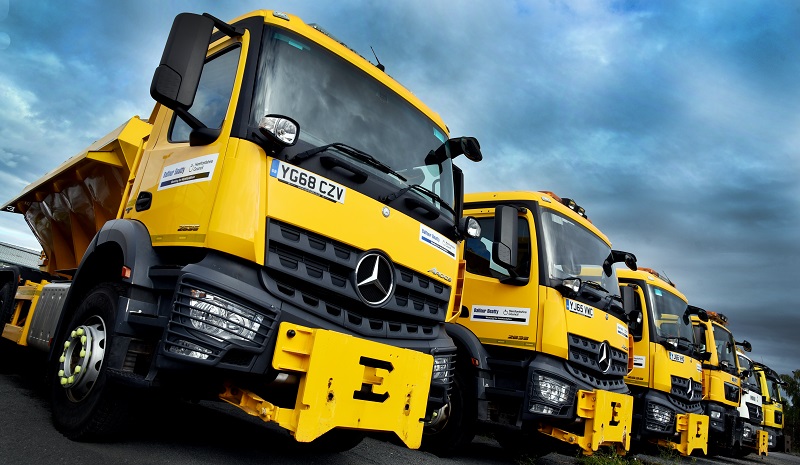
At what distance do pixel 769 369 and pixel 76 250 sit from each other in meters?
16.7

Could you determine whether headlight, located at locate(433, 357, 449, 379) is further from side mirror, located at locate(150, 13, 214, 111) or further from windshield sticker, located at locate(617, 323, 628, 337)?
windshield sticker, located at locate(617, 323, 628, 337)

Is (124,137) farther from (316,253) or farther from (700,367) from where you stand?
(700,367)

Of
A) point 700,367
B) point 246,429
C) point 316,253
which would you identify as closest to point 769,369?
point 700,367

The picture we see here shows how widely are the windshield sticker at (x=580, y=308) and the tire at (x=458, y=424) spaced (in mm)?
1263

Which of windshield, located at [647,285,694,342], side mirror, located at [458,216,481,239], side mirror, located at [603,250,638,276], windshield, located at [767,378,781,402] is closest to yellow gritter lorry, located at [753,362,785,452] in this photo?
windshield, located at [767,378,781,402]

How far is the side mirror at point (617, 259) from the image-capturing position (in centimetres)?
706

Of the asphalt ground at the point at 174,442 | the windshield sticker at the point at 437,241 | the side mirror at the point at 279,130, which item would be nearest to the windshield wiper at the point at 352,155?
the side mirror at the point at 279,130

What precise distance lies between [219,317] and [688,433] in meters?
8.36

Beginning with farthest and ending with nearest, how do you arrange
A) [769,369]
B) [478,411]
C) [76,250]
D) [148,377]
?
1. [769,369]
2. [76,250]
3. [478,411]
4. [148,377]

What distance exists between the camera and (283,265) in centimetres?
317

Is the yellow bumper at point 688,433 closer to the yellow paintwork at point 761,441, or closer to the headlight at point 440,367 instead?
the yellow paintwork at point 761,441

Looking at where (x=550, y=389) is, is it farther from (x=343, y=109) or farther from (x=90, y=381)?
(x=90, y=381)

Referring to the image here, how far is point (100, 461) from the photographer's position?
3.12 meters

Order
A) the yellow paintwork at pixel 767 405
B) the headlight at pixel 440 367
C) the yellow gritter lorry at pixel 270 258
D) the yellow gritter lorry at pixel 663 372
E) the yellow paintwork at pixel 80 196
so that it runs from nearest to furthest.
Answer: the yellow gritter lorry at pixel 270 258, the headlight at pixel 440 367, the yellow paintwork at pixel 80 196, the yellow gritter lorry at pixel 663 372, the yellow paintwork at pixel 767 405
